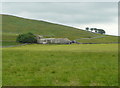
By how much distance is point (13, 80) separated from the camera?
13.2m

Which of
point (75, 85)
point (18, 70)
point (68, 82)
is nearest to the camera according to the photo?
point (75, 85)

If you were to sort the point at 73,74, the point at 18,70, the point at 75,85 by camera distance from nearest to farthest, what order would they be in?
the point at 75,85 → the point at 73,74 → the point at 18,70

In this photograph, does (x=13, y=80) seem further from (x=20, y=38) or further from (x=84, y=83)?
(x=20, y=38)

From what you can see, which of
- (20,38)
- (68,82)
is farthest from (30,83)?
(20,38)

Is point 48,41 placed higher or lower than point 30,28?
lower

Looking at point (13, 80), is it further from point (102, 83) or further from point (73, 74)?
point (102, 83)

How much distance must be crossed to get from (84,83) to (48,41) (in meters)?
126

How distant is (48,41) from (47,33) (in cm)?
4781

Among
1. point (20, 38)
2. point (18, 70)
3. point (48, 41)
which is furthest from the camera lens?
point (48, 41)

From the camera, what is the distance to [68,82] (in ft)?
41.6

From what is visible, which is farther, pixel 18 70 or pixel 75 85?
pixel 18 70

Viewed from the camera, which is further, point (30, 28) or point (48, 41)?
point (30, 28)

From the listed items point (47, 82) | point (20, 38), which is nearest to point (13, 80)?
point (47, 82)

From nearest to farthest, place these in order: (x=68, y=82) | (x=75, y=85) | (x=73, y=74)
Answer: (x=75, y=85), (x=68, y=82), (x=73, y=74)
